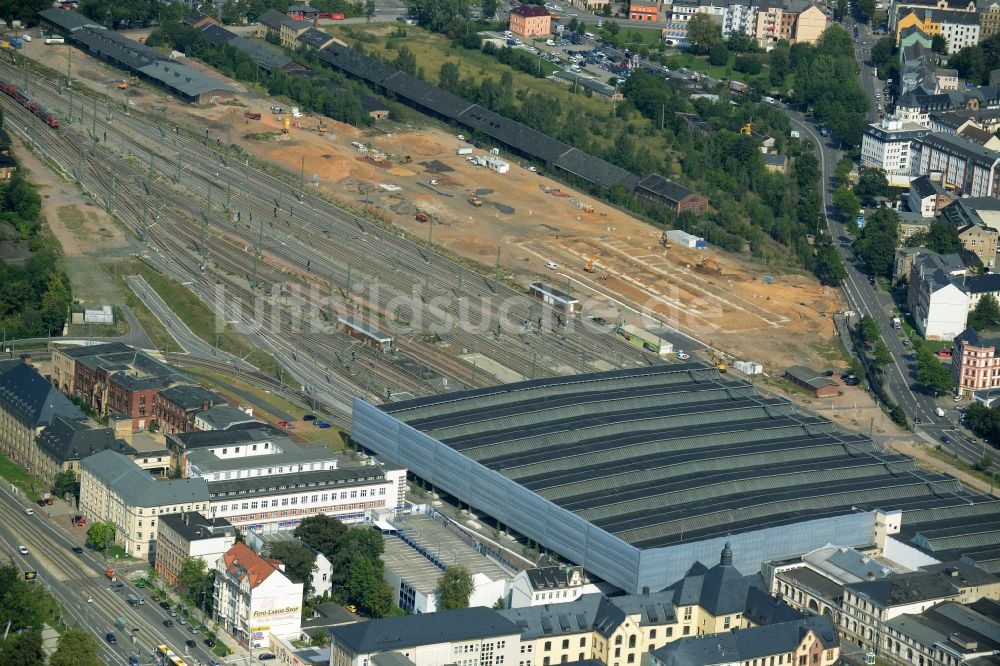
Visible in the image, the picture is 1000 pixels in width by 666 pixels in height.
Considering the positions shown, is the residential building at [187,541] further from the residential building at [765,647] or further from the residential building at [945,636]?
the residential building at [945,636]

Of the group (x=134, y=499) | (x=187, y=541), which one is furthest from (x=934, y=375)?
(x=187, y=541)

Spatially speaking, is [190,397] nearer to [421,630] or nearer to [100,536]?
[100,536]

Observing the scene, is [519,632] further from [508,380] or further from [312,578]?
[508,380]

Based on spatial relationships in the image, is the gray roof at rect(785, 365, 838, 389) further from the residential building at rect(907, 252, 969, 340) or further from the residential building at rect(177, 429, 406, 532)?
the residential building at rect(177, 429, 406, 532)

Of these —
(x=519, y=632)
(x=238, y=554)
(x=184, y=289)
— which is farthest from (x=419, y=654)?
(x=184, y=289)

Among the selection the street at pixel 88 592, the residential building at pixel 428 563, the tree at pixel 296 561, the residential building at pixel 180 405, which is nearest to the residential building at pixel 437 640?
the residential building at pixel 428 563
